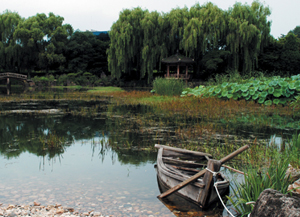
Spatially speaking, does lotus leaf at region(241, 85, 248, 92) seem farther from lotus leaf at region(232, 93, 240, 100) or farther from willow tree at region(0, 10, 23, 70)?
willow tree at region(0, 10, 23, 70)

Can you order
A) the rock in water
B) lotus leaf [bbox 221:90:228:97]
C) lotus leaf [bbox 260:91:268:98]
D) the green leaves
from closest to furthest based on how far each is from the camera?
1. the rock in water
2. the green leaves
3. lotus leaf [bbox 260:91:268:98]
4. lotus leaf [bbox 221:90:228:97]

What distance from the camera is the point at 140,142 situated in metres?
6.42

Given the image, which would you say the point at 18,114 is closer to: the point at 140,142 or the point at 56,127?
the point at 56,127

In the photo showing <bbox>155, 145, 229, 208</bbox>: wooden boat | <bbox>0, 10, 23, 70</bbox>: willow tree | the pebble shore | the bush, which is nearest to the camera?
the pebble shore

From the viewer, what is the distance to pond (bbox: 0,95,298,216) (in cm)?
355

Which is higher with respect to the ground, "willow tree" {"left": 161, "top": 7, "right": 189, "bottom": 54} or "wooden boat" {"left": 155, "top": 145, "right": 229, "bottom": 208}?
"willow tree" {"left": 161, "top": 7, "right": 189, "bottom": 54}

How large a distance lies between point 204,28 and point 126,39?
8384 millimetres

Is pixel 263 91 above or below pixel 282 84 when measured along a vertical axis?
below

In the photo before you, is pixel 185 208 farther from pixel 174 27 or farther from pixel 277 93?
pixel 174 27

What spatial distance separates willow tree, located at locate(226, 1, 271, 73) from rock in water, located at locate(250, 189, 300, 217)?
87.5ft

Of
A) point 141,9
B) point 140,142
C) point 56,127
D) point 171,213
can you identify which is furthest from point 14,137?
point 141,9

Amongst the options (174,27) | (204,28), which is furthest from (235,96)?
(174,27)

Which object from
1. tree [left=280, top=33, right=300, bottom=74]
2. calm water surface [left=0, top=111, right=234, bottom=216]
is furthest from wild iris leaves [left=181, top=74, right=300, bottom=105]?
tree [left=280, top=33, right=300, bottom=74]

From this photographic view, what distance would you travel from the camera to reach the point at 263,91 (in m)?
13.3
